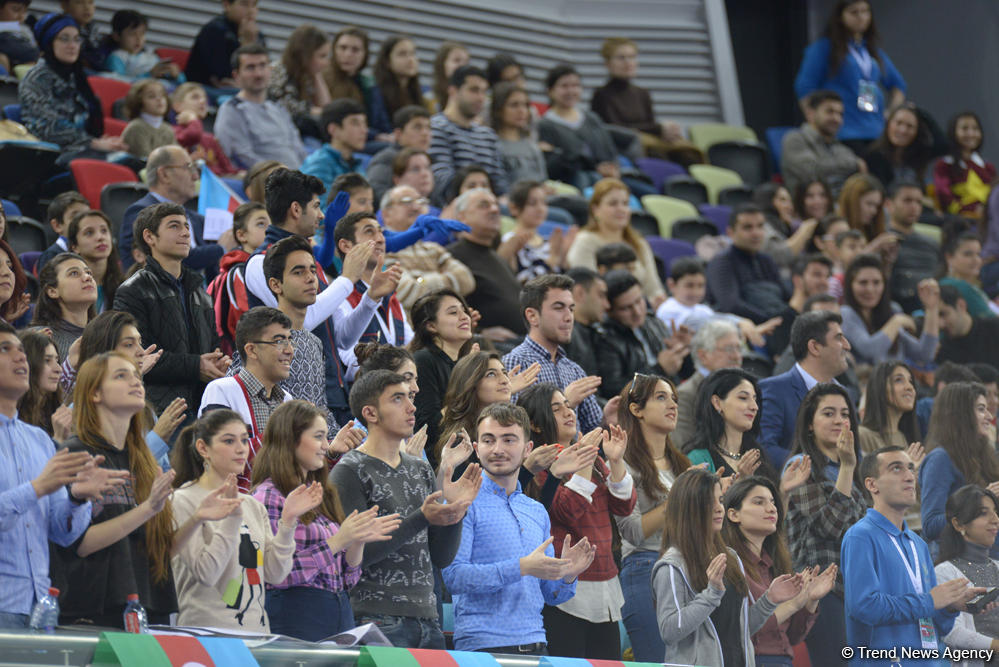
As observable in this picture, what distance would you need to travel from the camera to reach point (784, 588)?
4250mm

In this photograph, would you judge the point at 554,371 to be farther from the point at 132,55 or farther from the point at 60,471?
the point at 132,55

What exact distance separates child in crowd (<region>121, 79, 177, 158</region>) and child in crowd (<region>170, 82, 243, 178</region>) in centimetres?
9

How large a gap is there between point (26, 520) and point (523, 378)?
1.83 meters

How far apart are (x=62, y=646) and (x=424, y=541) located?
1186 millimetres

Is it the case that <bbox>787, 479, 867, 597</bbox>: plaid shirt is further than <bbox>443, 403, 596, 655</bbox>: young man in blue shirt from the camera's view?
Yes

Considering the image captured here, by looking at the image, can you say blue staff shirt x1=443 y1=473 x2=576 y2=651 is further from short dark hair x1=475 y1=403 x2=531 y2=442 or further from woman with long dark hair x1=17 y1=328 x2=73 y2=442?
woman with long dark hair x1=17 y1=328 x2=73 y2=442

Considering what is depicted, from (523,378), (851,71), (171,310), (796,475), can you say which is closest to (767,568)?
(796,475)

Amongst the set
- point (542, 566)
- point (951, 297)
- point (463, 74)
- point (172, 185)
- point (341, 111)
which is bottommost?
point (542, 566)

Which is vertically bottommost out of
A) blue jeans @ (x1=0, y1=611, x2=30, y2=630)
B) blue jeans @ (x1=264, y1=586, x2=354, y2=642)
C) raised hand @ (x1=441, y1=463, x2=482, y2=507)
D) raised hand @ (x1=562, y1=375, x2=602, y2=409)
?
blue jeans @ (x1=264, y1=586, x2=354, y2=642)

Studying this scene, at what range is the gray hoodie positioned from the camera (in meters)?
4.07

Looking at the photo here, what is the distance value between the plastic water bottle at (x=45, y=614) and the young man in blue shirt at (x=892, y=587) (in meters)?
2.33

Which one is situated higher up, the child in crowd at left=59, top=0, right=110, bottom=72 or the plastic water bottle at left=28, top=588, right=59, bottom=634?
the child in crowd at left=59, top=0, right=110, bottom=72

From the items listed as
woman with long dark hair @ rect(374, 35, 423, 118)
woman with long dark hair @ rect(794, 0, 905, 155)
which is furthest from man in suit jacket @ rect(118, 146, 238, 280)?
woman with long dark hair @ rect(794, 0, 905, 155)

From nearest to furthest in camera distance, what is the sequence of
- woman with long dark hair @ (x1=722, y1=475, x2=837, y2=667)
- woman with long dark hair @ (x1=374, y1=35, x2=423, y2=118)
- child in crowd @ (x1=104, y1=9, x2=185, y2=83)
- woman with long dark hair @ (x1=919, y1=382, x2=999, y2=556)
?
woman with long dark hair @ (x1=722, y1=475, x2=837, y2=667) < woman with long dark hair @ (x1=919, y1=382, x2=999, y2=556) < child in crowd @ (x1=104, y1=9, x2=185, y2=83) < woman with long dark hair @ (x1=374, y1=35, x2=423, y2=118)
